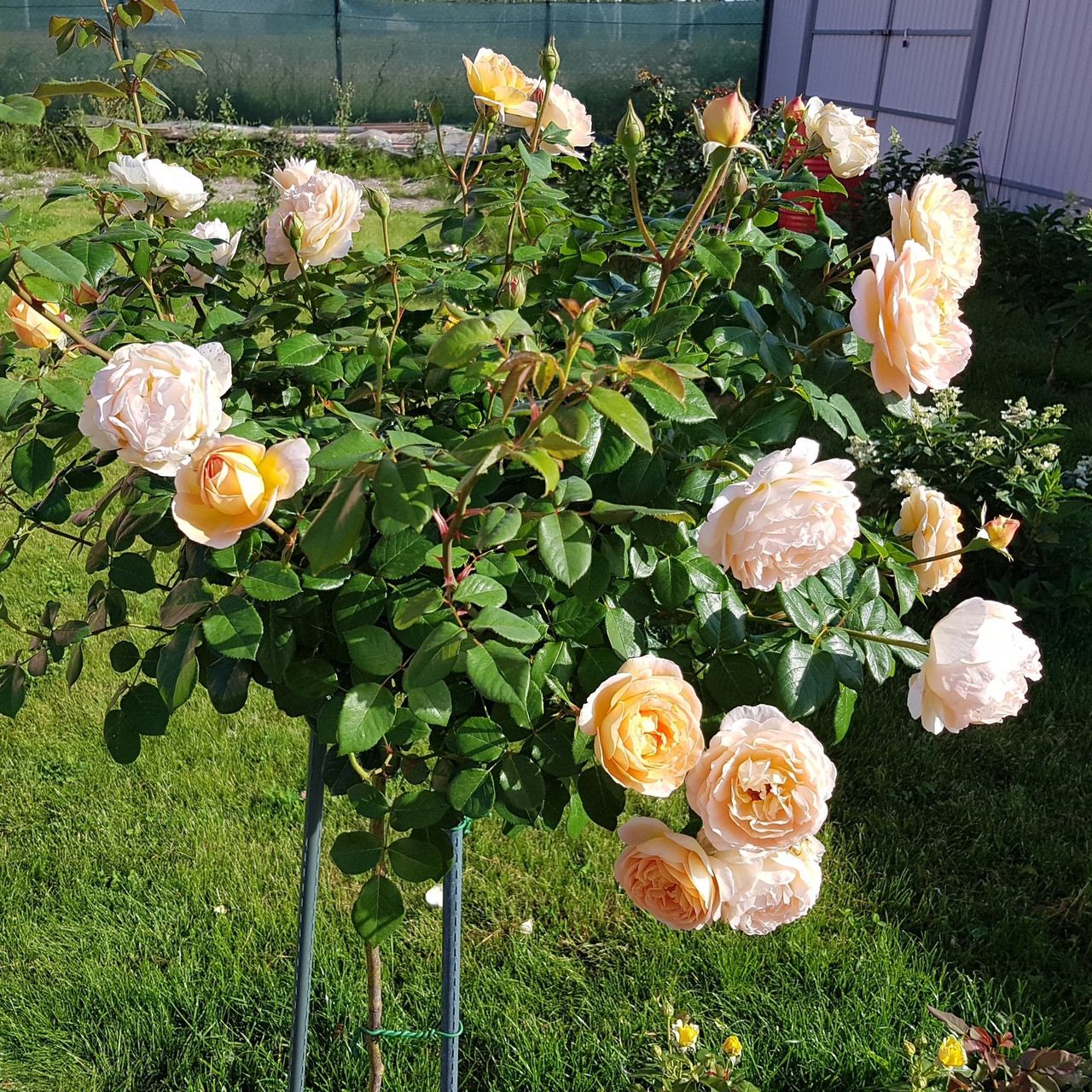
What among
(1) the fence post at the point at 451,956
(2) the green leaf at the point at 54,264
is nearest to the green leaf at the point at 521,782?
(1) the fence post at the point at 451,956

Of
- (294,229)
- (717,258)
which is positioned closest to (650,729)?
(717,258)

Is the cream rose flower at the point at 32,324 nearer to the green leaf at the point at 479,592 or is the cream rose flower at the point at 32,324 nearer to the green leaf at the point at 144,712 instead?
the green leaf at the point at 144,712

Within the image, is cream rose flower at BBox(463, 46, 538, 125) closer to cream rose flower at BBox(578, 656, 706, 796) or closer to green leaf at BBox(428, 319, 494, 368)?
green leaf at BBox(428, 319, 494, 368)

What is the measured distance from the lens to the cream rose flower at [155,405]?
0.74m

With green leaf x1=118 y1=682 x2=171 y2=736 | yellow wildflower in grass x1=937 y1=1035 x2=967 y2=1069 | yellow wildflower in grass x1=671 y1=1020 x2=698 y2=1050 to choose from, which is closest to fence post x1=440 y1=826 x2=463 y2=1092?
yellow wildflower in grass x1=671 y1=1020 x2=698 y2=1050

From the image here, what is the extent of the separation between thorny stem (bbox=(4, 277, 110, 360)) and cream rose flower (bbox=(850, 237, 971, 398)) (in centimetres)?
64

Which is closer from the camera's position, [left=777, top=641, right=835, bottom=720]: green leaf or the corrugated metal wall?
[left=777, top=641, right=835, bottom=720]: green leaf

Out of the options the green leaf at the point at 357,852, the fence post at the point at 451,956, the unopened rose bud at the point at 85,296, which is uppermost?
the unopened rose bud at the point at 85,296

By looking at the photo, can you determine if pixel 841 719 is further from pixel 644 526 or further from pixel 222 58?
pixel 222 58

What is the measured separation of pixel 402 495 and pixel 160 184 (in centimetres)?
61

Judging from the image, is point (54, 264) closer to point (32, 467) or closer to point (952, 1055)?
point (32, 467)

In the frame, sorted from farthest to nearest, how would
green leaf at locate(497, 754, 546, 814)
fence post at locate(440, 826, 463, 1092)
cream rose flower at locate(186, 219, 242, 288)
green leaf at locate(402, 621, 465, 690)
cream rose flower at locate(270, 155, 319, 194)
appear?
fence post at locate(440, 826, 463, 1092) → cream rose flower at locate(186, 219, 242, 288) → cream rose flower at locate(270, 155, 319, 194) → green leaf at locate(497, 754, 546, 814) → green leaf at locate(402, 621, 465, 690)

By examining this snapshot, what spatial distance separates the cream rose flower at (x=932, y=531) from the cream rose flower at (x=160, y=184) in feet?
2.66

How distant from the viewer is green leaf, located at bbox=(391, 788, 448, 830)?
924mm
